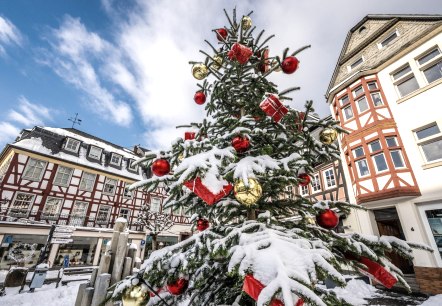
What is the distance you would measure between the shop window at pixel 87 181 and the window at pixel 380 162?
69.2 ft

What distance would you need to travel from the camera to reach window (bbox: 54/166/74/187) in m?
17.1

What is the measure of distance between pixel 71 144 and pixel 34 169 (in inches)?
145

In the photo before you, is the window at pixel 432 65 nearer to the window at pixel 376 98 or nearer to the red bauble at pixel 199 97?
the window at pixel 376 98

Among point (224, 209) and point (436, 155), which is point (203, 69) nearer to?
point (224, 209)

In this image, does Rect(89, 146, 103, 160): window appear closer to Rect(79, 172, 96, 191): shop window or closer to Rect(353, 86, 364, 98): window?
Rect(79, 172, 96, 191): shop window

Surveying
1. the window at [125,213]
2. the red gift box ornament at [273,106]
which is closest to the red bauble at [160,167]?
the red gift box ornament at [273,106]

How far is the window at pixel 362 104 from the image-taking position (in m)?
11.0

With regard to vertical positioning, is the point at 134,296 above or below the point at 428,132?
below

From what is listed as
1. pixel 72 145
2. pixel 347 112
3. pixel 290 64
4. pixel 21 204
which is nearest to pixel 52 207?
pixel 21 204

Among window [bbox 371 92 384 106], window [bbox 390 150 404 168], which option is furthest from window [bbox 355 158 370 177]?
window [bbox 371 92 384 106]

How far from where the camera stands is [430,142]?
28.1 ft

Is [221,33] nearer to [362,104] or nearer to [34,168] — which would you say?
[362,104]

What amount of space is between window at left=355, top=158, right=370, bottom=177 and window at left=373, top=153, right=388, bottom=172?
1.51ft

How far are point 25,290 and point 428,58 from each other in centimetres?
2022
